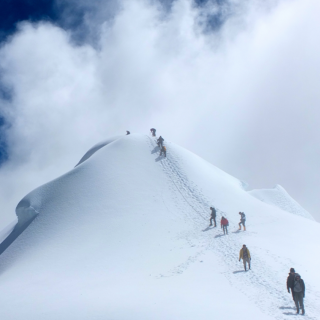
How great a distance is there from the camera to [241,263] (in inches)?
715

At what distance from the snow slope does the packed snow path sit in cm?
6

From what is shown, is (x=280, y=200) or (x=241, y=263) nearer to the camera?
(x=241, y=263)

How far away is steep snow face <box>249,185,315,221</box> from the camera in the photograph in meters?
43.4

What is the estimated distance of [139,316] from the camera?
11867 millimetres

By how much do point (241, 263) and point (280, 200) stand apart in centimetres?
3011

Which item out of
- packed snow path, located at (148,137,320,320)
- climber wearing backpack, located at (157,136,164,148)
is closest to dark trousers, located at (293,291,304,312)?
packed snow path, located at (148,137,320,320)

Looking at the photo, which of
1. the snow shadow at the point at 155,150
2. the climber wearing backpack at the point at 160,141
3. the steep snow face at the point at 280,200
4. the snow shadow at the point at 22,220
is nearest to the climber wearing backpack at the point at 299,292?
the snow shadow at the point at 22,220

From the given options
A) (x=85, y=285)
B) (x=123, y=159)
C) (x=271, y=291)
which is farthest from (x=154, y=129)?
(x=271, y=291)

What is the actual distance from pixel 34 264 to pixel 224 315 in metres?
15.0

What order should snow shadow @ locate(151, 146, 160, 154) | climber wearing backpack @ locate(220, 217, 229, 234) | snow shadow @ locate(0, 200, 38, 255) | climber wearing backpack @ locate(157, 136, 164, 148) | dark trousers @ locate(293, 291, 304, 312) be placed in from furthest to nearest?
1. snow shadow @ locate(151, 146, 160, 154)
2. climber wearing backpack @ locate(157, 136, 164, 148)
3. snow shadow @ locate(0, 200, 38, 255)
4. climber wearing backpack @ locate(220, 217, 229, 234)
5. dark trousers @ locate(293, 291, 304, 312)

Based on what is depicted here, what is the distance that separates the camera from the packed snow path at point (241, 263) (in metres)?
13.5

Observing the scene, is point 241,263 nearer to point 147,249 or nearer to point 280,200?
point 147,249

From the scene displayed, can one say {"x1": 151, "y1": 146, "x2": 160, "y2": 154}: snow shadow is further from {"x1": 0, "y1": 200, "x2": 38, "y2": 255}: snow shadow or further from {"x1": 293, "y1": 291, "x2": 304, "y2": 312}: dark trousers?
{"x1": 293, "y1": 291, "x2": 304, "y2": 312}: dark trousers

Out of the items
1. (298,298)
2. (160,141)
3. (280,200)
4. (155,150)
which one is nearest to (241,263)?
(298,298)
